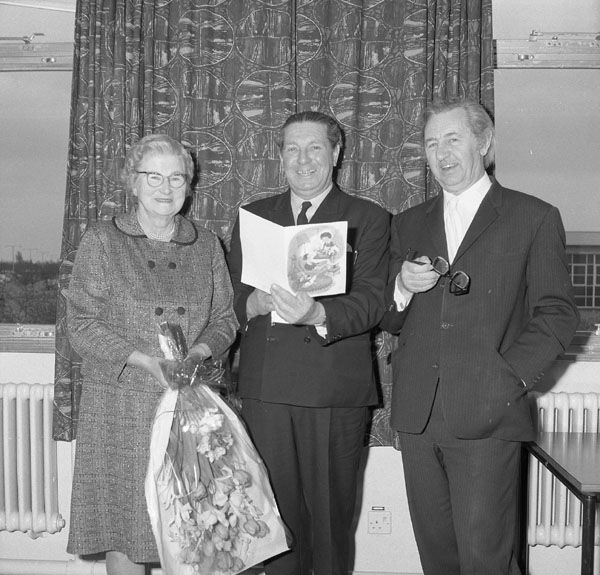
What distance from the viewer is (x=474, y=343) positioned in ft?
6.06

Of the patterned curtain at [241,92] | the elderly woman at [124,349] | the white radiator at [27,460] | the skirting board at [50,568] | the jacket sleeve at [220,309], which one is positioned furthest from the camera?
the skirting board at [50,568]

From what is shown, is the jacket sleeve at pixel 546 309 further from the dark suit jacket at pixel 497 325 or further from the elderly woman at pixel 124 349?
the elderly woman at pixel 124 349

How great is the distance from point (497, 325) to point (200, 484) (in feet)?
3.18

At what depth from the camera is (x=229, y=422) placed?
81.4 inches

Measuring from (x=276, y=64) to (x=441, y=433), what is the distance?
1563mm

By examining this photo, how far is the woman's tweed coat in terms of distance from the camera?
2.06m

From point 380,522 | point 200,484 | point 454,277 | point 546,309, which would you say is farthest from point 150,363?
point 380,522

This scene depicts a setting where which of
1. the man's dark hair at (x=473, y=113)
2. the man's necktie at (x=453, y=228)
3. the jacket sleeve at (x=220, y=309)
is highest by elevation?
the man's dark hair at (x=473, y=113)

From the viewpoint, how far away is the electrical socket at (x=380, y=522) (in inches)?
112

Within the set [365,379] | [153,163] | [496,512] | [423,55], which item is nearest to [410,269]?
[365,379]

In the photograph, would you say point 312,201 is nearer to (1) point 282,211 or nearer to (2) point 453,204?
(1) point 282,211

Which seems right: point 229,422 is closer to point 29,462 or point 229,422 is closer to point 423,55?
point 29,462

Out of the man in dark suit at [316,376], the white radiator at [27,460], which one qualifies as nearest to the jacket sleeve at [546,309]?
the man in dark suit at [316,376]

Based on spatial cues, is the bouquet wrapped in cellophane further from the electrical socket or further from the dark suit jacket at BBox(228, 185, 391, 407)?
the electrical socket
